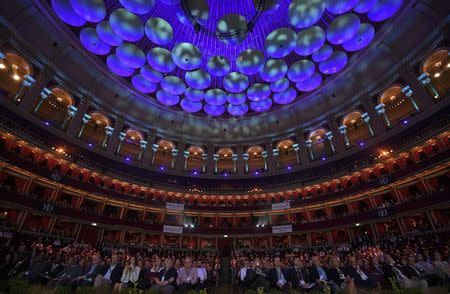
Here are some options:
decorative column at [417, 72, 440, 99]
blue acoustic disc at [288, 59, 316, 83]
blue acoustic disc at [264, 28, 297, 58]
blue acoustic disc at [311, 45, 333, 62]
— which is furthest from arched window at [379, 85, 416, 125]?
blue acoustic disc at [264, 28, 297, 58]

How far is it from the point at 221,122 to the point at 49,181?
19.9m

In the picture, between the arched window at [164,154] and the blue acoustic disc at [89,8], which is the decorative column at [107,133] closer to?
the arched window at [164,154]

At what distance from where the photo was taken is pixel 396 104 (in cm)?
2339

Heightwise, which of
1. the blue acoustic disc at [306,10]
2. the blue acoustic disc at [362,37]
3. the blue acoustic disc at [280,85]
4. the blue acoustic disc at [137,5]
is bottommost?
the blue acoustic disc at [137,5]

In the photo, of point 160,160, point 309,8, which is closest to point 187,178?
point 160,160

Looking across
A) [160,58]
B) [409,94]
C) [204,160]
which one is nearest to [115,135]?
[204,160]

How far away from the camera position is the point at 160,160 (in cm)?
3089

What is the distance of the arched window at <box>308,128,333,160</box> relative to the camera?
91.0 ft

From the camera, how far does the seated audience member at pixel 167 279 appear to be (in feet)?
24.1

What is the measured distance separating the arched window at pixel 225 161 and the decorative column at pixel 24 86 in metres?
21.4

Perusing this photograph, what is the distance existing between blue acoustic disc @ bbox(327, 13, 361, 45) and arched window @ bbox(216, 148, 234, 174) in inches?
902

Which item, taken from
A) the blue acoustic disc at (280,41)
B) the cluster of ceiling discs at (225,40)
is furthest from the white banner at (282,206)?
the blue acoustic disc at (280,41)

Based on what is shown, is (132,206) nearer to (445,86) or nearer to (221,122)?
(221,122)

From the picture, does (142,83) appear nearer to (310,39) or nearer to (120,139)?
(310,39)
